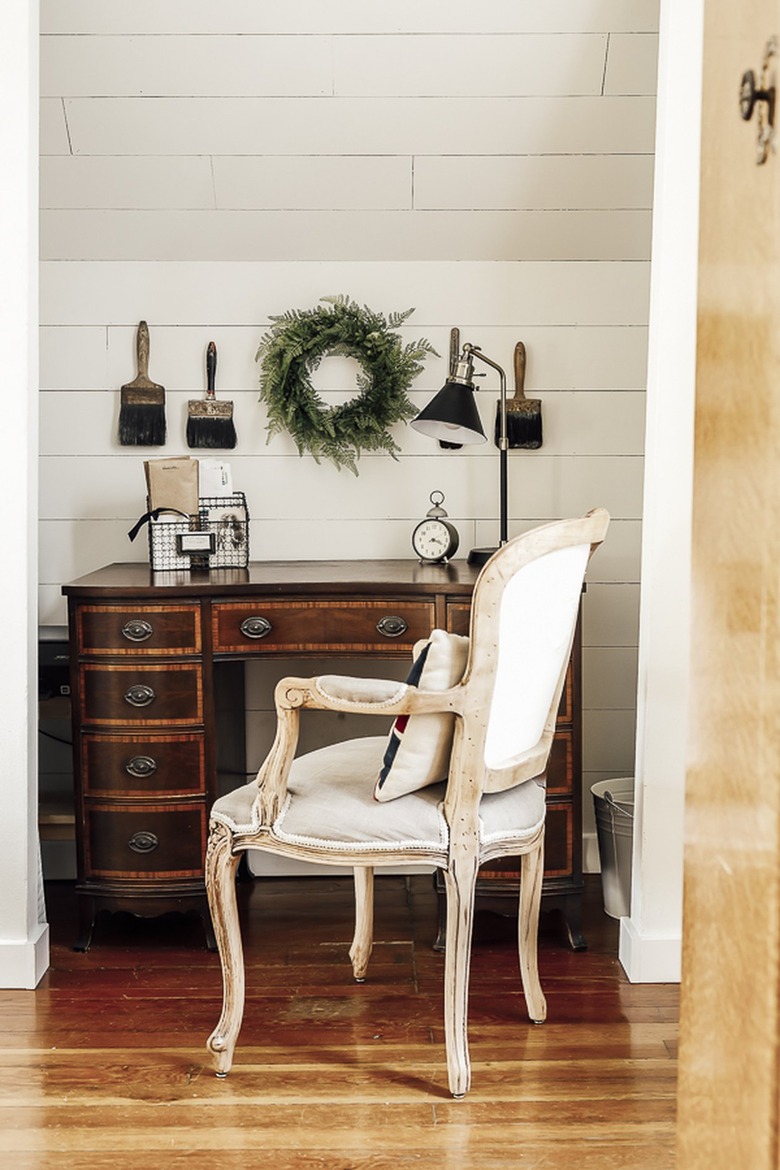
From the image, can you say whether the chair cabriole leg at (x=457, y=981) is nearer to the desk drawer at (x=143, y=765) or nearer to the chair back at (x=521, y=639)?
the chair back at (x=521, y=639)

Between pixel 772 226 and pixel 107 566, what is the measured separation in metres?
2.75

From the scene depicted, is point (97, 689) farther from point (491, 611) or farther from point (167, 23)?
point (167, 23)

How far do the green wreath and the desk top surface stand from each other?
0.44 m

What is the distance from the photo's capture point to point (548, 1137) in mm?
1831

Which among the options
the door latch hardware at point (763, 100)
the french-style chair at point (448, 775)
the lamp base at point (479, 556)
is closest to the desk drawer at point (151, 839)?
the french-style chair at point (448, 775)

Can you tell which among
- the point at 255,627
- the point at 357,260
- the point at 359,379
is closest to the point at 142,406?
the point at 359,379

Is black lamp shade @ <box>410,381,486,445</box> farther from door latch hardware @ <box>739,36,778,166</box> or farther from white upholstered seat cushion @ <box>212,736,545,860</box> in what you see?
door latch hardware @ <box>739,36,778,166</box>

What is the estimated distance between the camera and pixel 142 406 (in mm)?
3180

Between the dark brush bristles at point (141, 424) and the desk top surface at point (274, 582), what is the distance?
1.48 feet

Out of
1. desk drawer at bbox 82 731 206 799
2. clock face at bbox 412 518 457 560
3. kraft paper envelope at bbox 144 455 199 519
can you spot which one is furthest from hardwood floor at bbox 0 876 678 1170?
kraft paper envelope at bbox 144 455 199 519

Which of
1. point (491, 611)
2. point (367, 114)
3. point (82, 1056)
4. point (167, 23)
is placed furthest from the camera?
point (367, 114)

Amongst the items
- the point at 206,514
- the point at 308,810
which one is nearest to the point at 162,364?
the point at 206,514

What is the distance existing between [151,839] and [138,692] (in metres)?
0.37

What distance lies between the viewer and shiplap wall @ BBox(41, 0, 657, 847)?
2697mm
